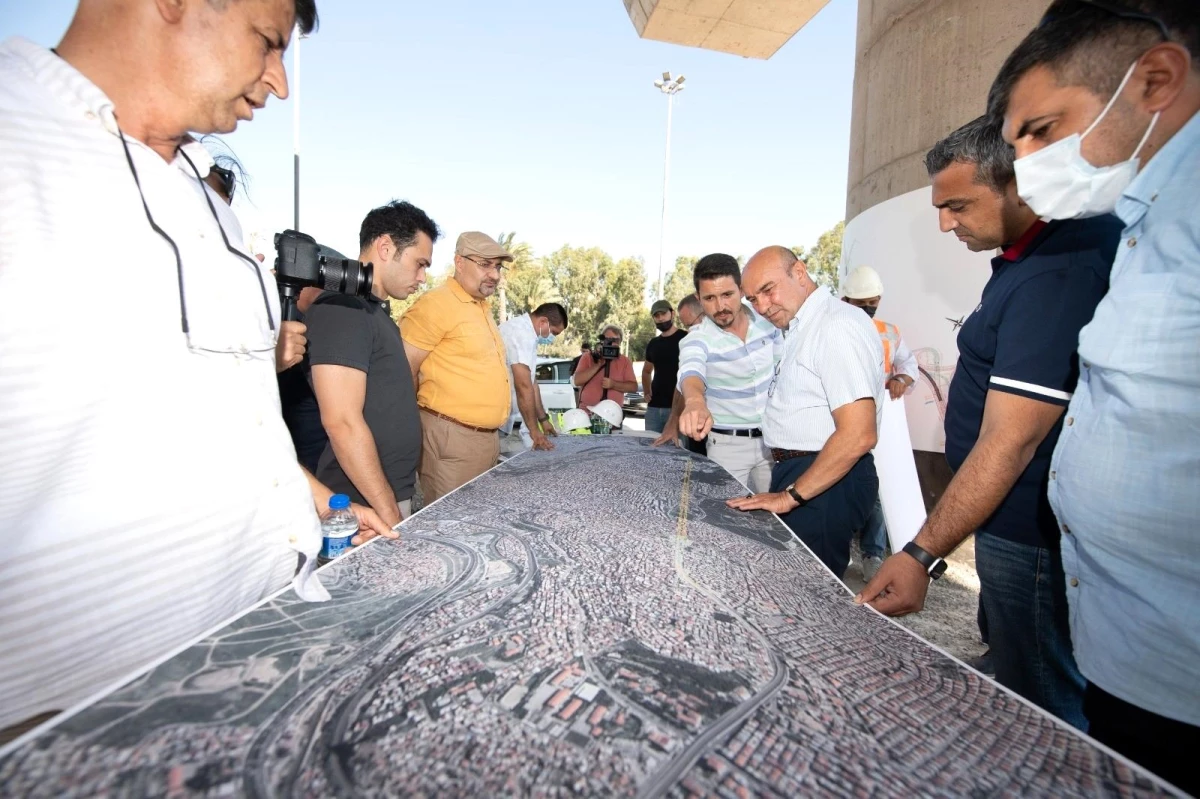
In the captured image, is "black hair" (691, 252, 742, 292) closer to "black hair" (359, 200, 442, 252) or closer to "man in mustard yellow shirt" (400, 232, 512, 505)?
"man in mustard yellow shirt" (400, 232, 512, 505)

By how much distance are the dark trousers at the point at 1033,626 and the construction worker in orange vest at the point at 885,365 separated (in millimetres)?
2255

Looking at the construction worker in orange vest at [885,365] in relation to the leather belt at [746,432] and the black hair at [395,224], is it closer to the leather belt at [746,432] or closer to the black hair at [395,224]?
the leather belt at [746,432]

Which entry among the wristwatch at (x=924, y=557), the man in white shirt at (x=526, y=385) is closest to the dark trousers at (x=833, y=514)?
the wristwatch at (x=924, y=557)

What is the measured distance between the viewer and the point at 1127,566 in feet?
3.14

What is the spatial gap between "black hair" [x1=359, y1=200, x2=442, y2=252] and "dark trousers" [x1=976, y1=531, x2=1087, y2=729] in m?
2.40

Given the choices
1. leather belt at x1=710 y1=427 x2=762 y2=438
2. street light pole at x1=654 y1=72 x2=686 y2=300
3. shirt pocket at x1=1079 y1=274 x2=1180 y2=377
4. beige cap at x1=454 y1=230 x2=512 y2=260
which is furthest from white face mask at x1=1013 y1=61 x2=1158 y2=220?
street light pole at x1=654 y1=72 x2=686 y2=300

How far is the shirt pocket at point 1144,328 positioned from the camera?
0.89 metres

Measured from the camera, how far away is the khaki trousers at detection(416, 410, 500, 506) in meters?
2.98

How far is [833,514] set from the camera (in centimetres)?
214

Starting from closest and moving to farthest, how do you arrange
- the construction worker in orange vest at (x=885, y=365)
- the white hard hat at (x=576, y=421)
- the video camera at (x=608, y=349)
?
the construction worker in orange vest at (x=885, y=365) < the white hard hat at (x=576, y=421) < the video camera at (x=608, y=349)

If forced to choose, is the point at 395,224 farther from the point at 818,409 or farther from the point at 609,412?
the point at 609,412

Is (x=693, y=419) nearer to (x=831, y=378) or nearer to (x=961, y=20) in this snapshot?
(x=831, y=378)

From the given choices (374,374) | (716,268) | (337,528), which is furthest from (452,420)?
(716,268)

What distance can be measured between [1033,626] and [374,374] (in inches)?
89.9
